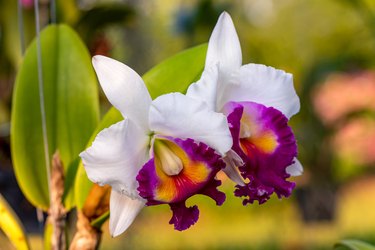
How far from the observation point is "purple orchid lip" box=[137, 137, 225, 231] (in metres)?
0.61

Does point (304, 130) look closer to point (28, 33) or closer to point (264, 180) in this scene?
point (28, 33)

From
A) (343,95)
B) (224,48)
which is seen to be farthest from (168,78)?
(343,95)

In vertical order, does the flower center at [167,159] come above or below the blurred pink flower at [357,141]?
above

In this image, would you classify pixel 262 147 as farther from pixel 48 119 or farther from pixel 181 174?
pixel 48 119

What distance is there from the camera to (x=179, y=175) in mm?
625

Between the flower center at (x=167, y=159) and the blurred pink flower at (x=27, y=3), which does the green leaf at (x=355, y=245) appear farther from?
the blurred pink flower at (x=27, y=3)

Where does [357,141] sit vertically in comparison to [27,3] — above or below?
below

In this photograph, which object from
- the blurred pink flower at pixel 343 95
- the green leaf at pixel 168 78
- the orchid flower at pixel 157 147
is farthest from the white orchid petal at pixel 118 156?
the blurred pink flower at pixel 343 95

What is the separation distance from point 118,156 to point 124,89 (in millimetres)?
72

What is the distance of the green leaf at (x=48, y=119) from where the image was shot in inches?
31.8

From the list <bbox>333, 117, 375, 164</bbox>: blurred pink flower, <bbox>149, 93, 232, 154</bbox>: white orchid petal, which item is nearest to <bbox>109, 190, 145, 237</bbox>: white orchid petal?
<bbox>149, 93, 232, 154</bbox>: white orchid petal

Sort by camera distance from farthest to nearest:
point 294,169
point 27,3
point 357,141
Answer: point 357,141 < point 27,3 < point 294,169

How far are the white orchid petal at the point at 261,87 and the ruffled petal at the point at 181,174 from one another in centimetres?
6

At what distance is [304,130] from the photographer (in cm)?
423
